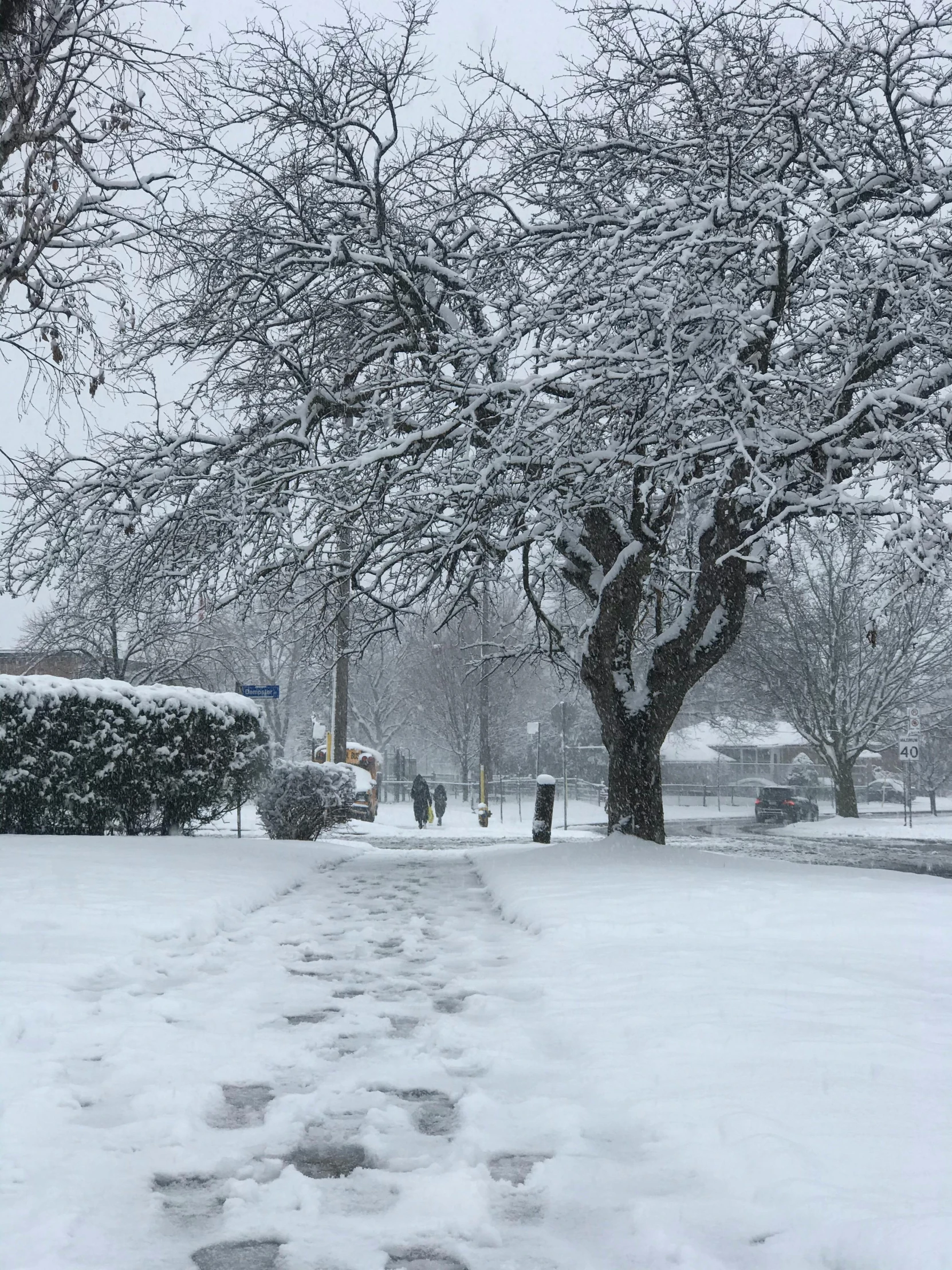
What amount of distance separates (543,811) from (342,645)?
420cm

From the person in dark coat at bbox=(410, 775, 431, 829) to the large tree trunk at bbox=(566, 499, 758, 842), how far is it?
1907 centimetres

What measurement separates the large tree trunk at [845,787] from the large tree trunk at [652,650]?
2437cm

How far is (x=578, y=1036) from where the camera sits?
4633mm

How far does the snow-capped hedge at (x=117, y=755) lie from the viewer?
1339 centimetres

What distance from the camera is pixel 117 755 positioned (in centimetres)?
1395

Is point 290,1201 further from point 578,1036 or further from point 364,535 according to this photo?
point 364,535

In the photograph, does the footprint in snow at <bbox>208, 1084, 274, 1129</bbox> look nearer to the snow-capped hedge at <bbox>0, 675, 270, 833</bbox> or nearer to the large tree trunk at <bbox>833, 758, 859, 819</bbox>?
the snow-capped hedge at <bbox>0, 675, 270, 833</bbox>

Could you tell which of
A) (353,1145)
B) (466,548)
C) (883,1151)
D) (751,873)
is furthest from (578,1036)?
(466,548)

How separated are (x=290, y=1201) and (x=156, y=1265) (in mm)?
478

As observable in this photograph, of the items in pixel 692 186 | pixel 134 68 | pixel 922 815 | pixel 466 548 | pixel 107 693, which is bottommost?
pixel 922 815

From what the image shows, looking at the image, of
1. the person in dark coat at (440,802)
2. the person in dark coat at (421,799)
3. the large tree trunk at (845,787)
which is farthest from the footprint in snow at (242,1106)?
the large tree trunk at (845,787)

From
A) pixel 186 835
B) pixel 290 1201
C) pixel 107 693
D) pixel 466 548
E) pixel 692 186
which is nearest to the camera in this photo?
pixel 290 1201

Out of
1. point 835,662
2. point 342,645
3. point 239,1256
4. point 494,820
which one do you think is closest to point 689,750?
point 494,820

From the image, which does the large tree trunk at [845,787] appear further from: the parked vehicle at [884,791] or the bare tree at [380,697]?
the bare tree at [380,697]
